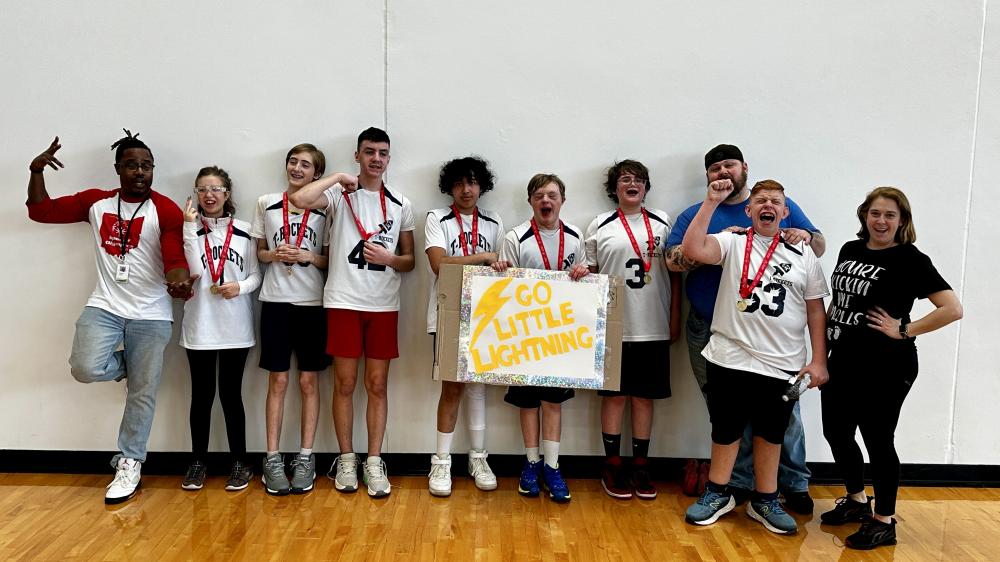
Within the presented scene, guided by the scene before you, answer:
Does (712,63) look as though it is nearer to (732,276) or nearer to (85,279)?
(732,276)

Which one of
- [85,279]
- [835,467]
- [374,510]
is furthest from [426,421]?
[835,467]

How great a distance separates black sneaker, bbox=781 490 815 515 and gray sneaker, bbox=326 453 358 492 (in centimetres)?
211

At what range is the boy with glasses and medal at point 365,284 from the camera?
10.8 ft

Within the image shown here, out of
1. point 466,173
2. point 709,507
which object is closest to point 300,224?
point 466,173

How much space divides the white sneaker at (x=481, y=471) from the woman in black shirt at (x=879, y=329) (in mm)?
1617

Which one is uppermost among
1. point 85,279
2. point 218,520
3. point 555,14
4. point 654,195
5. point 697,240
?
point 555,14

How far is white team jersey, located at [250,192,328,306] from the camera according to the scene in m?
3.35

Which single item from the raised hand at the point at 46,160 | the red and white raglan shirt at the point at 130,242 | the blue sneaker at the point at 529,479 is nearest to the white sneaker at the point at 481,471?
the blue sneaker at the point at 529,479

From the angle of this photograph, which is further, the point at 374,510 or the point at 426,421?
the point at 426,421

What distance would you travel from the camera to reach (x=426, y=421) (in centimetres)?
365

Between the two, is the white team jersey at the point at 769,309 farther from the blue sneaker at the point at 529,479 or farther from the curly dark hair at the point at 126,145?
the curly dark hair at the point at 126,145

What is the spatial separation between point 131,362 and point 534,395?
6.46 feet

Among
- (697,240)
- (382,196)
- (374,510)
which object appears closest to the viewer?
(697,240)

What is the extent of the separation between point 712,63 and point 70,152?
333 centimetres
